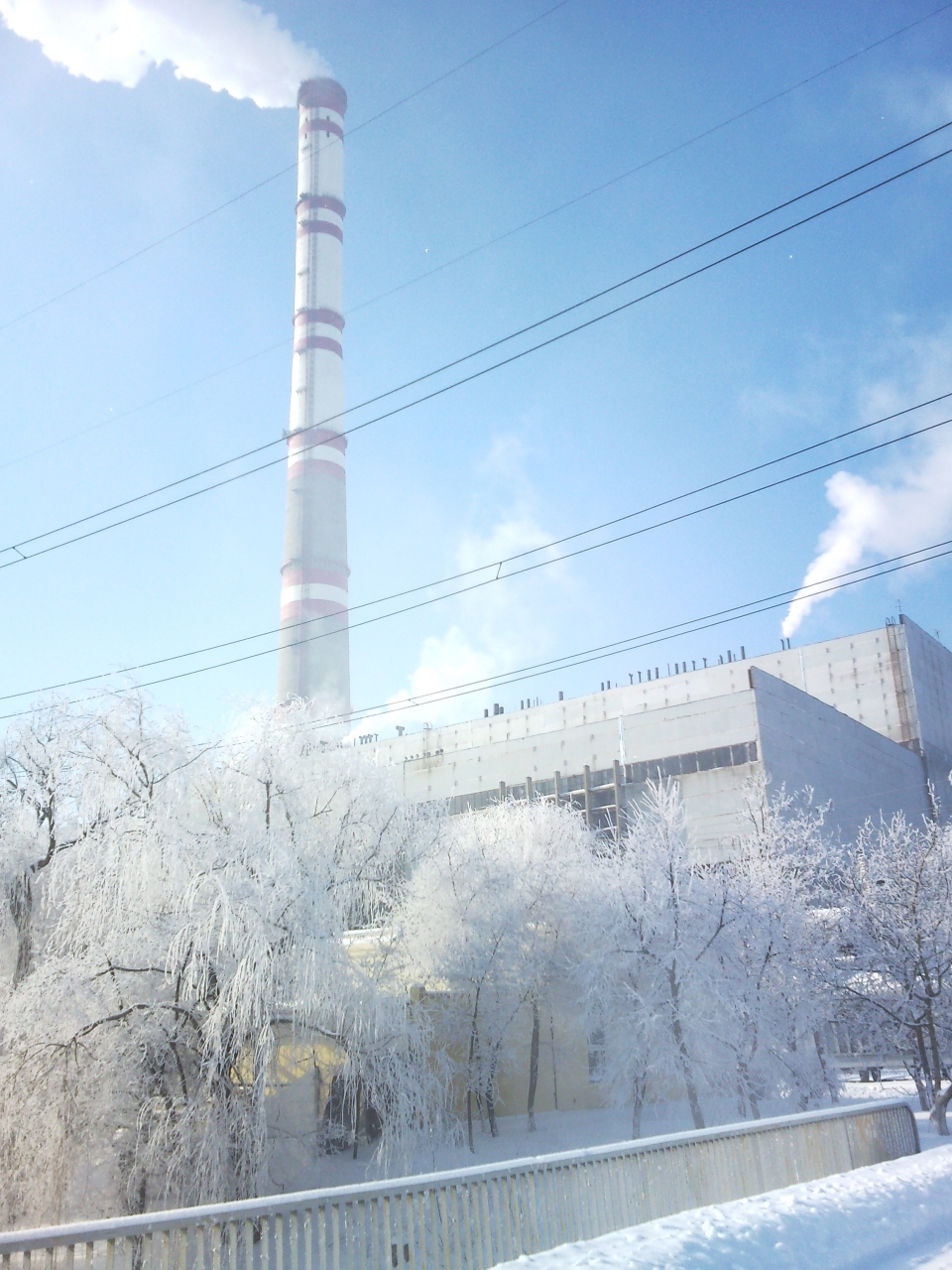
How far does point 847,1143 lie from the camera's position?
35.5ft

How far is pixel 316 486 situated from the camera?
212ft

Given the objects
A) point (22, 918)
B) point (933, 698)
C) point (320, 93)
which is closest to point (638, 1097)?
point (22, 918)

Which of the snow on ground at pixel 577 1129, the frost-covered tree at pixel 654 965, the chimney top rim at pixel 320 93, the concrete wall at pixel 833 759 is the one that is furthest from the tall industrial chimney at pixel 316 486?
the frost-covered tree at pixel 654 965

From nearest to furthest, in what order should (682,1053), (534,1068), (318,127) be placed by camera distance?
1. (682,1053)
2. (534,1068)
3. (318,127)

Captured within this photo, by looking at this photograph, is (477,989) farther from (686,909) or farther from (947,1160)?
(947,1160)

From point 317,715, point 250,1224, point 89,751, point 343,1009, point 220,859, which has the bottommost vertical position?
point 250,1224

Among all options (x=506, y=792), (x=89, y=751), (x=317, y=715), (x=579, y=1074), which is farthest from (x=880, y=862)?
(x=506, y=792)

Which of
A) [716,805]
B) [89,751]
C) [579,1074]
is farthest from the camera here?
[716,805]

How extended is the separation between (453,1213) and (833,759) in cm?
5009

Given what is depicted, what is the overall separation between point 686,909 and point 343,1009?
35.3 feet

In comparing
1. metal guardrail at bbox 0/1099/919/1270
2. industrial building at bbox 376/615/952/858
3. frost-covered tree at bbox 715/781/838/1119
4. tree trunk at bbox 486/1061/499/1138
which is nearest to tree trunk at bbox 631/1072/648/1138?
frost-covered tree at bbox 715/781/838/1119

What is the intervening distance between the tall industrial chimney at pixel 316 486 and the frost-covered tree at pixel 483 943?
36.1m

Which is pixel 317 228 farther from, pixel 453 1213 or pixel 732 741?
pixel 453 1213

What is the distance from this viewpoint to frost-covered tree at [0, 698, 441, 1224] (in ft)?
43.3
